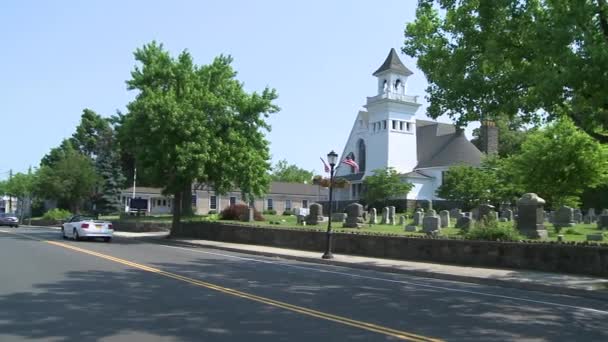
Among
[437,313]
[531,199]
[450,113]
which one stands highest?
[450,113]

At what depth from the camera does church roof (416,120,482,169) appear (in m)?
70.4

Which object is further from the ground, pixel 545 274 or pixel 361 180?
pixel 361 180

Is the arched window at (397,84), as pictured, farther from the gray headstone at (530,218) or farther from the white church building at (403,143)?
the gray headstone at (530,218)

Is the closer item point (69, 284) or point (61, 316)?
point (61, 316)

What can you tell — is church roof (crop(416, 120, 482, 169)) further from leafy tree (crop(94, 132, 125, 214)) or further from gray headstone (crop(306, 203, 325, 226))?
leafy tree (crop(94, 132, 125, 214))

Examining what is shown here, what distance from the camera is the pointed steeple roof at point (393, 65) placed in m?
74.2

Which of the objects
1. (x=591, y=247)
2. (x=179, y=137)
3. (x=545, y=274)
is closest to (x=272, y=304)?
(x=545, y=274)

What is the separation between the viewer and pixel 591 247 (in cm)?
1638

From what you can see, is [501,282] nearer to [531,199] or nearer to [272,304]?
[272,304]

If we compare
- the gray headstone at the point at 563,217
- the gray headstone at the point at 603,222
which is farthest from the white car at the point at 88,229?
the gray headstone at the point at 603,222

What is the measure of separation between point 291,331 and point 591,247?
1172 cm

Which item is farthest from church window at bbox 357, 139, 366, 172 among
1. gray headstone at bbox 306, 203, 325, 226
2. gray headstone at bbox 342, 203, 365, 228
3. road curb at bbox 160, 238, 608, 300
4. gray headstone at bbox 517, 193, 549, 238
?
road curb at bbox 160, 238, 608, 300

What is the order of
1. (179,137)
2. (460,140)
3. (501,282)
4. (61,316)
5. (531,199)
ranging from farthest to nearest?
1. (460,140)
2. (179,137)
3. (531,199)
4. (501,282)
5. (61,316)

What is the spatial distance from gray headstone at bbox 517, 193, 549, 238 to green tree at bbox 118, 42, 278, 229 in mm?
14446
